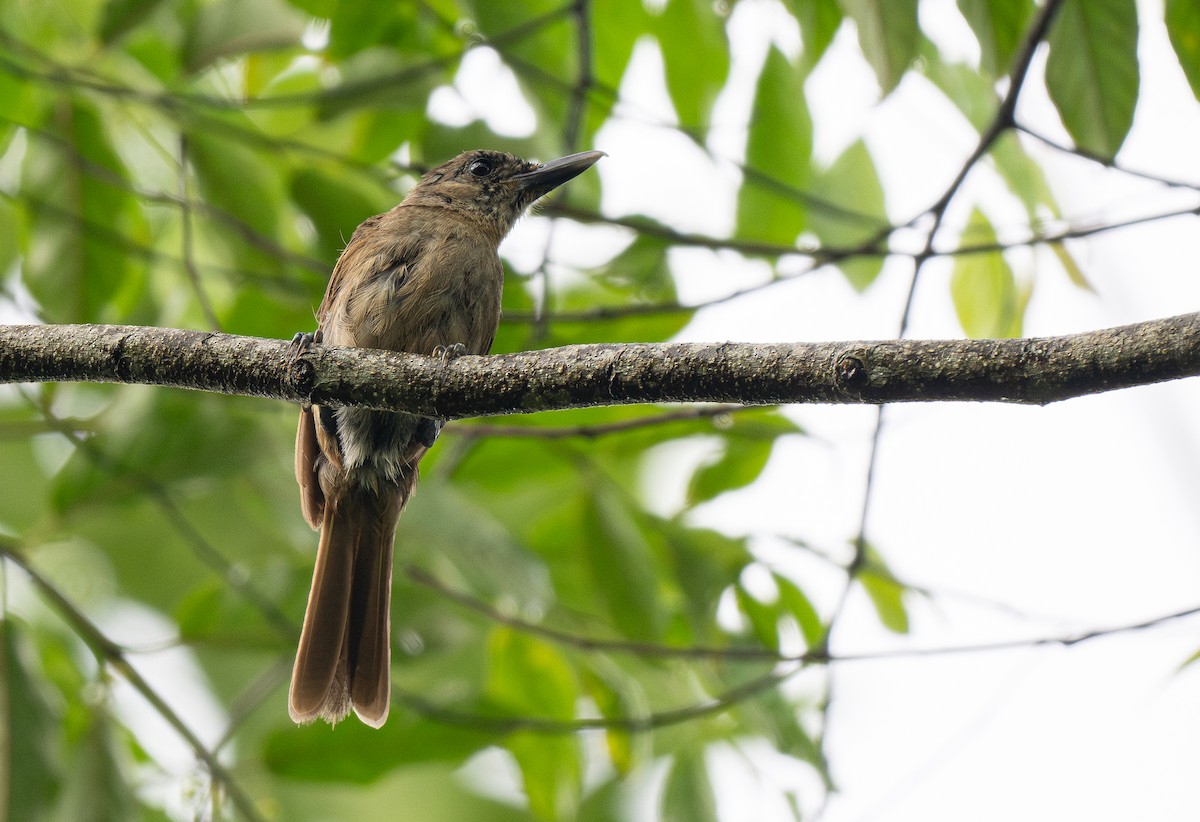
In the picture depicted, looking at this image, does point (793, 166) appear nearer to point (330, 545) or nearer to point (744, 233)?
point (744, 233)

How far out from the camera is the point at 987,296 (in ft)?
10.7

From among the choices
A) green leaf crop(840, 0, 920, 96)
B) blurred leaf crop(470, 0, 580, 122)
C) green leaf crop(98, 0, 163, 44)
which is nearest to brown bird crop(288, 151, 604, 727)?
blurred leaf crop(470, 0, 580, 122)

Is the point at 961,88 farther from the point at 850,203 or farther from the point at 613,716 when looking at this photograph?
the point at 613,716

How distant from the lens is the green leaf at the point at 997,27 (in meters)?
2.38

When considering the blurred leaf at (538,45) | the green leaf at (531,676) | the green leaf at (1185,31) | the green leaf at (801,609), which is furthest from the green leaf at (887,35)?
the green leaf at (531,676)

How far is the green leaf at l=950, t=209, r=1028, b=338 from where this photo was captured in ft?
10.6

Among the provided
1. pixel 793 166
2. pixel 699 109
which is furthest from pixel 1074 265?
pixel 699 109

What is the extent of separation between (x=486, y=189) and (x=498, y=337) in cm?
79

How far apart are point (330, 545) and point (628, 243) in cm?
123

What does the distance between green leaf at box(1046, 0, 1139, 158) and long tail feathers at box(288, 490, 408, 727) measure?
201 cm

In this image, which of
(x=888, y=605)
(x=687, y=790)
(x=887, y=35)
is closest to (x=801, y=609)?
(x=888, y=605)

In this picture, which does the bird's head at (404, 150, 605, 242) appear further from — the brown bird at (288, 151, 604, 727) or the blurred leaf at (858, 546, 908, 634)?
the blurred leaf at (858, 546, 908, 634)

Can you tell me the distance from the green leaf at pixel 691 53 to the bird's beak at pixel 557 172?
0.37m

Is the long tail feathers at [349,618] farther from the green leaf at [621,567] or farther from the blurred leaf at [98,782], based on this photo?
the green leaf at [621,567]
